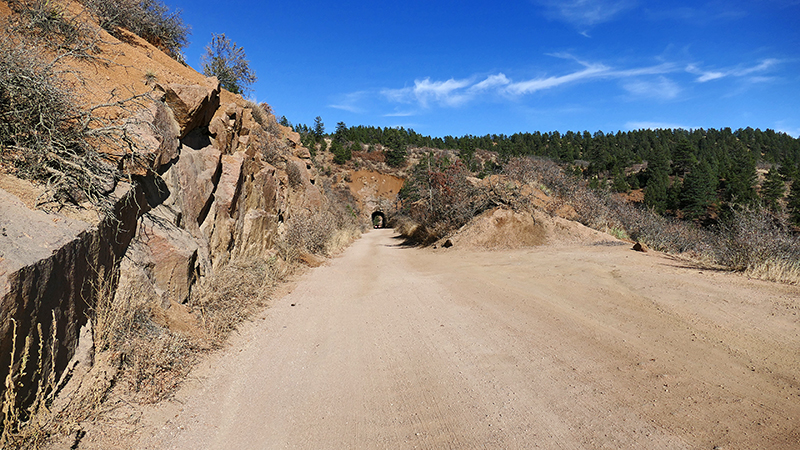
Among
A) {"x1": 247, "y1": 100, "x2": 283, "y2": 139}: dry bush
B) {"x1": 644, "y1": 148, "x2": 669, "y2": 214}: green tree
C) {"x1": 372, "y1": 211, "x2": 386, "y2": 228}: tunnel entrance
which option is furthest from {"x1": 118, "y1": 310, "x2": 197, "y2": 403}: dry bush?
{"x1": 644, "y1": 148, "x2": 669, "y2": 214}: green tree

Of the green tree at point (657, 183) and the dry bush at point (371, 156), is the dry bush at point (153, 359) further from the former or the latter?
the dry bush at point (371, 156)

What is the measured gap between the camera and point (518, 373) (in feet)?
12.6

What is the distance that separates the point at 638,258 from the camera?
28.5ft

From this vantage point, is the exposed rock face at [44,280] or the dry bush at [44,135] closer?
the exposed rock face at [44,280]

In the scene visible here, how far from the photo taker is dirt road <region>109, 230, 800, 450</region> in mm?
2922

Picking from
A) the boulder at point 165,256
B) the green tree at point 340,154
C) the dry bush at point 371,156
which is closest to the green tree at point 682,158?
the dry bush at point 371,156

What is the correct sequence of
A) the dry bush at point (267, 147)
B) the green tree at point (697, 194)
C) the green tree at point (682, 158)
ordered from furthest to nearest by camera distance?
the green tree at point (682, 158) < the green tree at point (697, 194) < the dry bush at point (267, 147)

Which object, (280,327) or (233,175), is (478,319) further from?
(233,175)

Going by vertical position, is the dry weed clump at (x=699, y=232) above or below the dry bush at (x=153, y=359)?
above

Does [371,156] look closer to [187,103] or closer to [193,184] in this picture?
[187,103]

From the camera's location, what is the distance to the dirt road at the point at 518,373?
115 inches

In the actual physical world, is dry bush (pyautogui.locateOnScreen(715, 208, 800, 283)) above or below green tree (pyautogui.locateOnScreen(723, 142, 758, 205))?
below

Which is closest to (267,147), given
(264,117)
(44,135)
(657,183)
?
(264,117)

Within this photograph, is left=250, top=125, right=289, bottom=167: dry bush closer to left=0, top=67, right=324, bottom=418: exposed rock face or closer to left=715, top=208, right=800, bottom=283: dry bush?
left=0, top=67, right=324, bottom=418: exposed rock face
